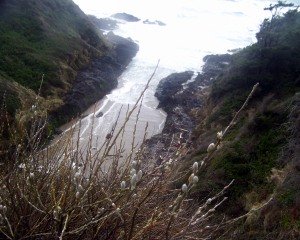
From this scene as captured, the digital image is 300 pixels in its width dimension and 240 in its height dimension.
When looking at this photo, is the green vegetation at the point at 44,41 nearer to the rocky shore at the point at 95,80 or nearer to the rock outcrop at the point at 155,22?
the rocky shore at the point at 95,80

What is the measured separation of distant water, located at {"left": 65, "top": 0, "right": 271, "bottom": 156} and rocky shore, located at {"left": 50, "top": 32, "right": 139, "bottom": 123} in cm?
77

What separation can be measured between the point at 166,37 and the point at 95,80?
2599cm

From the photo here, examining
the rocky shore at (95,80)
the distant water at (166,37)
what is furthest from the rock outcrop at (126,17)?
the rocky shore at (95,80)

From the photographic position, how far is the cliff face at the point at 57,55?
30859mm

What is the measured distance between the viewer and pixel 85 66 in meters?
38.1

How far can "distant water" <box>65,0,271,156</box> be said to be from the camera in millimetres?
33334

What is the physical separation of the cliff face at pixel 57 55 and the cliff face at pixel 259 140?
284 inches

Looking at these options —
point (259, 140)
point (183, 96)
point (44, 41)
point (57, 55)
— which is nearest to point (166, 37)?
point (183, 96)

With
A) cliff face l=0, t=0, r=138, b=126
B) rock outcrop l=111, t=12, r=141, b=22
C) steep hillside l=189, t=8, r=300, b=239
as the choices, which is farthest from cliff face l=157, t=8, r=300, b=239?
rock outcrop l=111, t=12, r=141, b=22

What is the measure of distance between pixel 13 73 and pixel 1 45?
3.23m

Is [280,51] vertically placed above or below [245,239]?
above

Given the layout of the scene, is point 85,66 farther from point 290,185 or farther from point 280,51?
point 290,185

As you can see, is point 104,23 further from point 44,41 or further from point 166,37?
point 44,41

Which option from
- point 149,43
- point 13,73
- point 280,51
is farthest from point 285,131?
point 149,43
